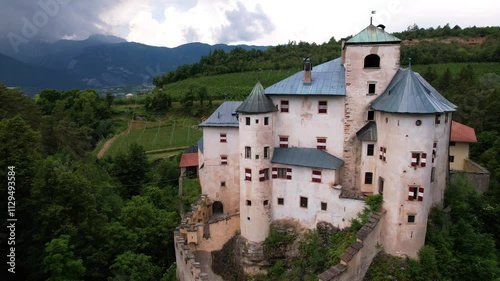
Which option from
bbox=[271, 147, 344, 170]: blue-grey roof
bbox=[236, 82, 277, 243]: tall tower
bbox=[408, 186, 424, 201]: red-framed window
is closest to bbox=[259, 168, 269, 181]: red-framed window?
bbox=[236, 82, 277, 243]: tall tower

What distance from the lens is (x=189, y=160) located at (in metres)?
48.2

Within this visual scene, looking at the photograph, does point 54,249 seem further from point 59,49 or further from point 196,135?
point 59,49

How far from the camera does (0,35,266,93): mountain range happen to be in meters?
55.0

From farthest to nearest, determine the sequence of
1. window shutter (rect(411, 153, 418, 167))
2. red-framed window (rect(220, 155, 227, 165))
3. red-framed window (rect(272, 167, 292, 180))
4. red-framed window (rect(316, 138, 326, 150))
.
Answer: red-framed window (rect(220, 155, 227, 165)), red-framed window (rect(272, 167, 292, 180)), red-framed window (rect(316, 138, 326, 150)), window shutter (rect(411, 153, 418, 167))

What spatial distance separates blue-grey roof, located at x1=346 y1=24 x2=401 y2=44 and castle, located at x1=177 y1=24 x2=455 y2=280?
0.23ft

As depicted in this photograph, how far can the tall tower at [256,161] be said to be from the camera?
2812cm

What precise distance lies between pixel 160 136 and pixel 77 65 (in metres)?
31.3

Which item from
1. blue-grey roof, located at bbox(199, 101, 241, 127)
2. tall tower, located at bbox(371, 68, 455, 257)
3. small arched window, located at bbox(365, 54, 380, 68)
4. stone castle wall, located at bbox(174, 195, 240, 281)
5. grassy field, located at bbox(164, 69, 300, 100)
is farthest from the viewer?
grassy field, located at bbox(164, 69, 300, 100)

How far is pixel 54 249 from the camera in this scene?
2248 centimetres

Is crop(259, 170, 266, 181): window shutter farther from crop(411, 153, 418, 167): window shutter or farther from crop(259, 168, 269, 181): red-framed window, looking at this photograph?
crop(411, 153, 418, 167): window shutter

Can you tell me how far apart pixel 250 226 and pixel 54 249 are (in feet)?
45.3

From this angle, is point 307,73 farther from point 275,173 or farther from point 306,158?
point 275,173

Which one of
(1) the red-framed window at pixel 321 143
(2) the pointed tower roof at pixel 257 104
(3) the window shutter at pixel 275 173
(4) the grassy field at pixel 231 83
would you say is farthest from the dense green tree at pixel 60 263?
(4) the grassy field at pixel 231 83

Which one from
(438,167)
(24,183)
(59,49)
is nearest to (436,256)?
(438,167)
